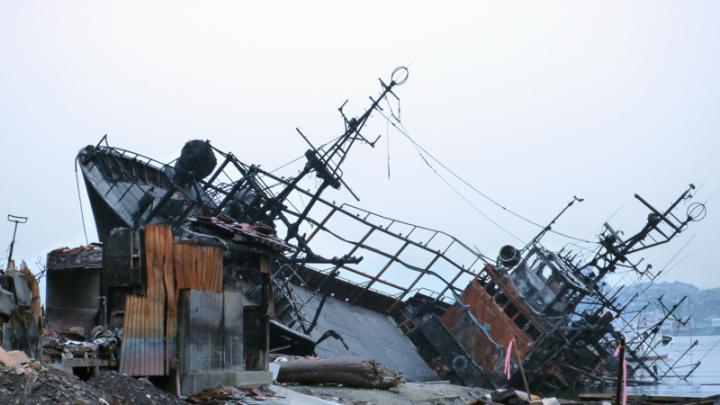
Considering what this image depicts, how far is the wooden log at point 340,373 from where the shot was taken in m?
17.8

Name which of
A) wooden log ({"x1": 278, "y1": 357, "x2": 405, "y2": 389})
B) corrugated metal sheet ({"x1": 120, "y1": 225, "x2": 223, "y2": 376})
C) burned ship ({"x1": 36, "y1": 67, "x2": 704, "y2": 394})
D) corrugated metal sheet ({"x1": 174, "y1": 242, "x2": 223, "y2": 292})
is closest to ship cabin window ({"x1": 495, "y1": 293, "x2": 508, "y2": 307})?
burned ship ({"x1": 36, "y1": 67, "x2": 704, "y2": 394})

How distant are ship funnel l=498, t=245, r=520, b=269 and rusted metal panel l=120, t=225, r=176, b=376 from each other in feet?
59.9

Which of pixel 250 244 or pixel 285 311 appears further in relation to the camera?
pixel 285 311

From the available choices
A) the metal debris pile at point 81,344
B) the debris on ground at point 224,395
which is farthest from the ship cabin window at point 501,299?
the metal debris pile at point 81,344

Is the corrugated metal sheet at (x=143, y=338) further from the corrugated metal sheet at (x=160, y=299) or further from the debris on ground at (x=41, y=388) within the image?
the debris on ground at (x=41, y=388)

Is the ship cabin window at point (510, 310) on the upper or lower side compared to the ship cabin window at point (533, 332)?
upper

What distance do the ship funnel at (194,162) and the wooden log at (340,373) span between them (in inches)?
370

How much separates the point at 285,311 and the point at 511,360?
28.5 ft

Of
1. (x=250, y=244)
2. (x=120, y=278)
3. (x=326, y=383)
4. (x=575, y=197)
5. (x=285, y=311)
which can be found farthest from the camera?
(x=575, y=197)

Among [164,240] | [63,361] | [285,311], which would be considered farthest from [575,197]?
[63,361]

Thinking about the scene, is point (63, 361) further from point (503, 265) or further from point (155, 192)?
point (503, 265)

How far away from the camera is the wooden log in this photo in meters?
17.8

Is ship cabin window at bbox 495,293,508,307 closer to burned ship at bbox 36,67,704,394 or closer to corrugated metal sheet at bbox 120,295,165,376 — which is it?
burned ship at bbox 36,67,704,394

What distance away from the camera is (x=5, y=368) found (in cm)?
943
